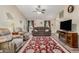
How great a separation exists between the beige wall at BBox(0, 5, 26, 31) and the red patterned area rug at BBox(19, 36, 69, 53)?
56 centimetres

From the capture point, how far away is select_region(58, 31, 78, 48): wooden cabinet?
111 inches

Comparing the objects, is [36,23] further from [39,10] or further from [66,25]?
[66,25]

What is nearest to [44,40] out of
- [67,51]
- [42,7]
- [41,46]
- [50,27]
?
[41,46]

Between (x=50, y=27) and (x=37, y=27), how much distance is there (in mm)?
361

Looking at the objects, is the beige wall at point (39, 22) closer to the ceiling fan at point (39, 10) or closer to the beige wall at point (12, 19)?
the ceiling fan at point (39, 10)

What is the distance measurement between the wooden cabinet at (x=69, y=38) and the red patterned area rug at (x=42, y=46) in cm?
23

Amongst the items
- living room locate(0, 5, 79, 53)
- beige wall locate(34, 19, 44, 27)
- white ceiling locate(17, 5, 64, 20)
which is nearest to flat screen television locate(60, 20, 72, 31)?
living room locate(0, 5, 79, 53)

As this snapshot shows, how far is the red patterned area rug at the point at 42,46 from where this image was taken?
2739 millimetres

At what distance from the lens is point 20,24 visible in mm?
2801

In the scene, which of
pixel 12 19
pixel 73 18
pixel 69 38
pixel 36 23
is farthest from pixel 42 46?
pixel 73 18

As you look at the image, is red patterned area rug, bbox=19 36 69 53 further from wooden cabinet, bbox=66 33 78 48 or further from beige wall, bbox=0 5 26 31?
beige wall, bbox=0 5 26 31

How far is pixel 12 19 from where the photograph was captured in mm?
2715

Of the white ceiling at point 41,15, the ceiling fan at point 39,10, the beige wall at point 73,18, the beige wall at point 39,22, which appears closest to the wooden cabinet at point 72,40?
the beige wall at point 73,18
